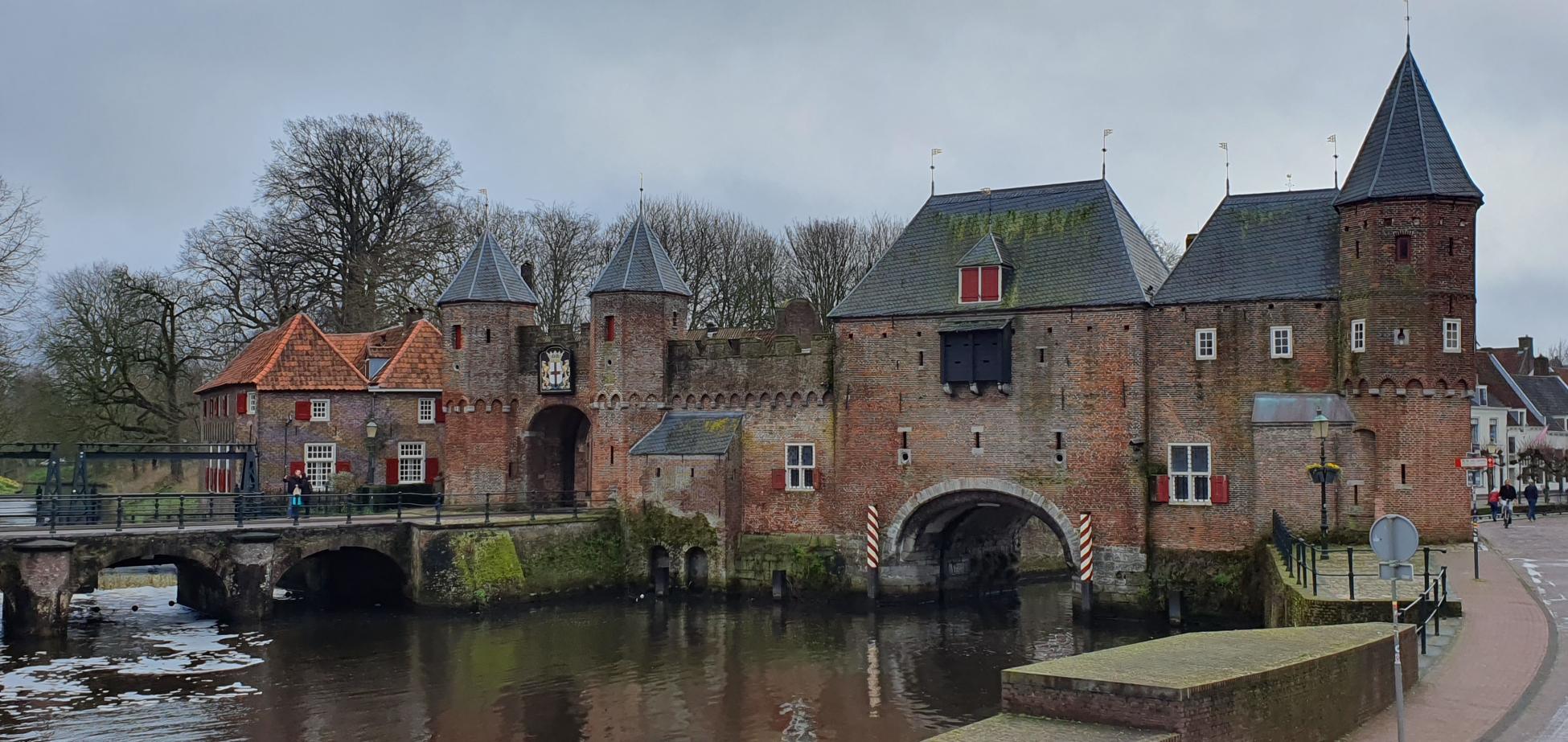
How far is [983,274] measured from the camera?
30.4 m

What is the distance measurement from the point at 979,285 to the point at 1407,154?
9.23m

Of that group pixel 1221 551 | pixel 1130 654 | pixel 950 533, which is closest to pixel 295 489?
pixel 950 533

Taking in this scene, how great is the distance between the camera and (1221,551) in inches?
1084

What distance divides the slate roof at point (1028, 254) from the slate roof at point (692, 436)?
13.5 ft

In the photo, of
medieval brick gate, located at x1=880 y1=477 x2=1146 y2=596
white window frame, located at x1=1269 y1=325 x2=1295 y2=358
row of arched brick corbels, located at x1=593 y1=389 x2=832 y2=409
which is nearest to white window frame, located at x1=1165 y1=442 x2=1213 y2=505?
medieval brick gate, located at x1=880 y1=477 x2=1146 y2=596

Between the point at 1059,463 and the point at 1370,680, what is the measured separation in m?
15.0

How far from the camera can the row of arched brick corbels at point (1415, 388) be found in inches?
1019

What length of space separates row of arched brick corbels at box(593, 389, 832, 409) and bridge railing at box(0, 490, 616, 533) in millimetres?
2369

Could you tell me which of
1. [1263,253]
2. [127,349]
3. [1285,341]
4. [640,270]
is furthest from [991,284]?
[127,349]

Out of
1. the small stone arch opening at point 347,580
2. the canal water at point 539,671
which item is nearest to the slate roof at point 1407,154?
the canal water at point 539,671

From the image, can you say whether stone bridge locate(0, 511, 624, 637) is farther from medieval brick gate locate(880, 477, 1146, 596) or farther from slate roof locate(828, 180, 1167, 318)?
slate roof locate(828, 180, 1167, 318)

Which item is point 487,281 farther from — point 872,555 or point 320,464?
point 872,555

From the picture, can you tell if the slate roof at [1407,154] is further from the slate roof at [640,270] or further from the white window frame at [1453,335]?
the slate roof at [640,270]

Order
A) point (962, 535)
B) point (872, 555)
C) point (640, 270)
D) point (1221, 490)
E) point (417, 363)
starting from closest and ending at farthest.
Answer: point (1221, 490) → point (872, 555) → point (962, 535) → point (640, 270) → point (417, 363)
